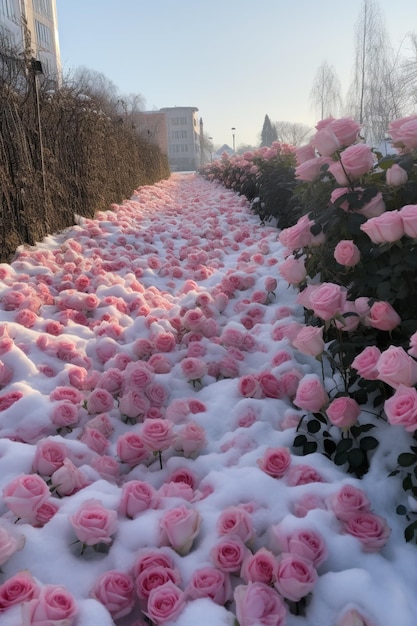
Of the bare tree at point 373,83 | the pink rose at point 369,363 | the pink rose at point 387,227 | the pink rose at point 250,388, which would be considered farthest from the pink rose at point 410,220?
the bare tree at point 373,83

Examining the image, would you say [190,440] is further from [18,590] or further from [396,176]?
[396,176]

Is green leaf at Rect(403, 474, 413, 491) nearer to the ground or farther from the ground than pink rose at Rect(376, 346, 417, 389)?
nearer to the ground

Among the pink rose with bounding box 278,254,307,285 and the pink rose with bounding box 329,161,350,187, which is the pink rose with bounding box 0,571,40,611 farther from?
the pink rose with bounding box 329,161,350,187

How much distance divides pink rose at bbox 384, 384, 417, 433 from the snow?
0.38 metres

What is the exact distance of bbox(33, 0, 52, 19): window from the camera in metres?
42.0

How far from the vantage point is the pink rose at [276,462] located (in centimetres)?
161

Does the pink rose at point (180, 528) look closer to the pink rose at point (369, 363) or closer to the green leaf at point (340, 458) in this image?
the green leaf at point (340, 458)

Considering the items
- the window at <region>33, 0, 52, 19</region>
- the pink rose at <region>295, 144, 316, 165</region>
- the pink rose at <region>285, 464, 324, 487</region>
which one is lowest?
the pink rose at <region>285, 464, 324, 487</region>

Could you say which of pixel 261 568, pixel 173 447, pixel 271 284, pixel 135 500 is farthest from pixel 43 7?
pixel 261 568

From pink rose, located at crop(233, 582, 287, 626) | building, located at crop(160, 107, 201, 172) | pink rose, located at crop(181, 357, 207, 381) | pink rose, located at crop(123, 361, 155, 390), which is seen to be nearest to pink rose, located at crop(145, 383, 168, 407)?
pink rose, located at crop(123, 361, 155, 390)

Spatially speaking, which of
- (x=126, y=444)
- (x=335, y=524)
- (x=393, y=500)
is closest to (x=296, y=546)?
(x=335, y=524)

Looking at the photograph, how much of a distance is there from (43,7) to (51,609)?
52.9 metres

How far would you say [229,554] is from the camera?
1.27 metres

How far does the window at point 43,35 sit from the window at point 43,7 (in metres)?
1.05
